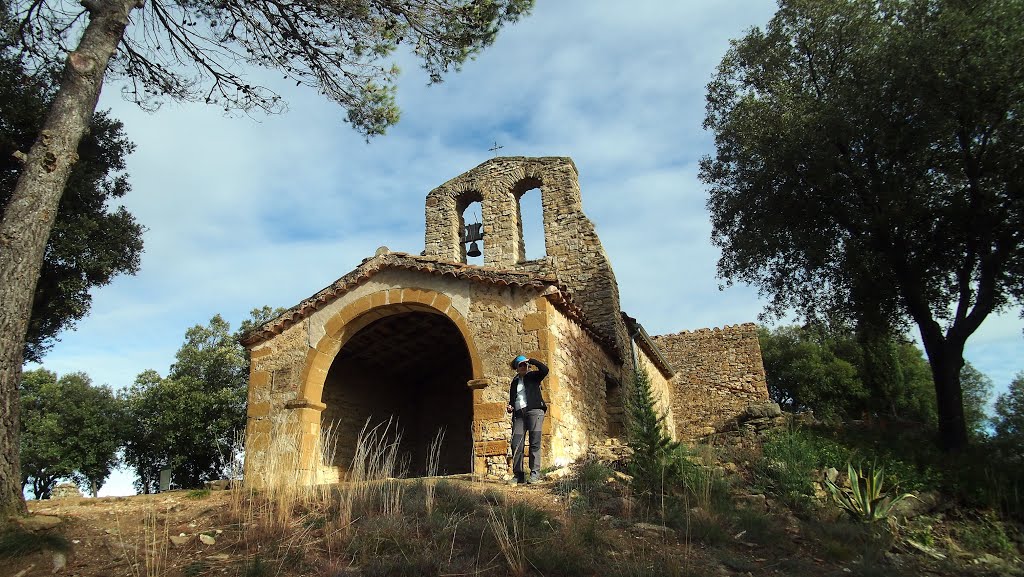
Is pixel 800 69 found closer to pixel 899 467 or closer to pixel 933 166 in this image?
pixel 933 166

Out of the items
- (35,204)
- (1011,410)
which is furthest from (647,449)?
(1011,410)

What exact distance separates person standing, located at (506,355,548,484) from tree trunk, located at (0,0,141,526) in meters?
4.99

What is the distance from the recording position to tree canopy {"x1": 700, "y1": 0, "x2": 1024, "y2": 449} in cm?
1087

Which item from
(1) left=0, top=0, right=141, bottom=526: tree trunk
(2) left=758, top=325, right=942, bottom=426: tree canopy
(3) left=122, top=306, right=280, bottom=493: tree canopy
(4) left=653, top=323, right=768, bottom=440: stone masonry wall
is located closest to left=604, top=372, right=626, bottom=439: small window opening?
(4) left=653, top=323, right=768, bottom=440: stone masonry wall

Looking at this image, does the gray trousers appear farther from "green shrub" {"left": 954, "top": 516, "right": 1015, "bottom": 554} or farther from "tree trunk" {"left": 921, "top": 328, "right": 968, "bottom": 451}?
"tree trunk" {"left": 921, "top": 328, "right": 968, "bottom": 451}

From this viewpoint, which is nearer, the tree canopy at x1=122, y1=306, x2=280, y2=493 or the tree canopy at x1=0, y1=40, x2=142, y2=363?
the tree canopy at x1=0, y1=40, x2=142, y2=363

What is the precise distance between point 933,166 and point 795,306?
388cm

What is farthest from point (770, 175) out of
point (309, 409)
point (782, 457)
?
point (309, 409)

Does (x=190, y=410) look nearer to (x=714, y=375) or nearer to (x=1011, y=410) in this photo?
(x=714, y=375)

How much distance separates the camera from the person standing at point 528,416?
774 centimetres

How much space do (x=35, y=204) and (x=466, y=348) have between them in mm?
8591

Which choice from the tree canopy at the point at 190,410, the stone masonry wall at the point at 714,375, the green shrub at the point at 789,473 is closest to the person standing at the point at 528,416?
the green shrub at the point at 789,473

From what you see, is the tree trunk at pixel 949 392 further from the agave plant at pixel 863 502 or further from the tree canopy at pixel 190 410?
the tree canopy at pixel 190 410

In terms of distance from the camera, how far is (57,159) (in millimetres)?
6523
